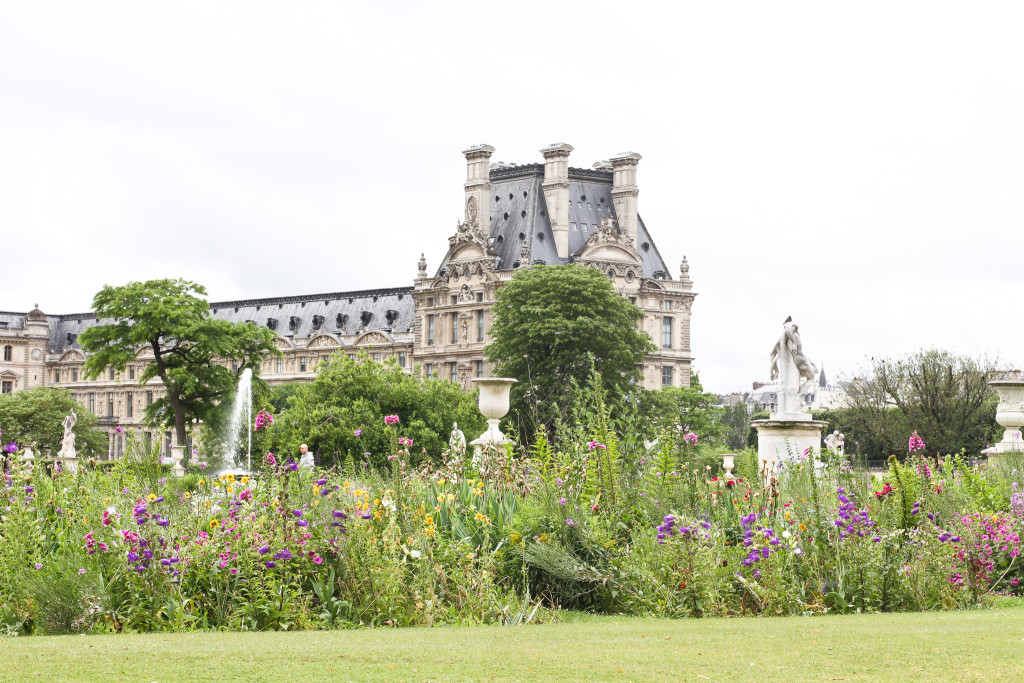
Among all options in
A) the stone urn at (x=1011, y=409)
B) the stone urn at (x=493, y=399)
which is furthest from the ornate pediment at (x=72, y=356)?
the stone urn at (x=1011, y=409)

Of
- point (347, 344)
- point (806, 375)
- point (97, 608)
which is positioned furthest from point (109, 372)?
point (97, 608)

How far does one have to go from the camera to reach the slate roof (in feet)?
350

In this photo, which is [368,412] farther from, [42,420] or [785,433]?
[42,420]

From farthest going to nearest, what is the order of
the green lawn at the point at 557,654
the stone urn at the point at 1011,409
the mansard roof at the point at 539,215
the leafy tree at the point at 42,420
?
the mansard roof at the point at 539,215
the leafy tree at the point at 42,420
the stone urn at the point at 1011,409
the green lawn at the point at 557,654

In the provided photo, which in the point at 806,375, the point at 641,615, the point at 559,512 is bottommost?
the point at 641,615

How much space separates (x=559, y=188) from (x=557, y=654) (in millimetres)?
79382

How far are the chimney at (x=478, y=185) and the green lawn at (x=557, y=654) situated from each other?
78925 mm

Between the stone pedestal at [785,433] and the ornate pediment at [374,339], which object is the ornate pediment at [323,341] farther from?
the stone pedestal at [785,433]

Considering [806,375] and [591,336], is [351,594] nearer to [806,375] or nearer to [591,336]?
[806,375]

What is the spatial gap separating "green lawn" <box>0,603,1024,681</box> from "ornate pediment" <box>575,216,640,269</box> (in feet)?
249

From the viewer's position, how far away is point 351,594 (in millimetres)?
10031

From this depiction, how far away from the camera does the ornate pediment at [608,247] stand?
3342 inches

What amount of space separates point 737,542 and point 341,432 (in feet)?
126

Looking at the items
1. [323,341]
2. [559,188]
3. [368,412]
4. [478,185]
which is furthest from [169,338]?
[323,341]
